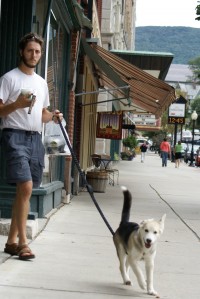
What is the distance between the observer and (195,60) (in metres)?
145

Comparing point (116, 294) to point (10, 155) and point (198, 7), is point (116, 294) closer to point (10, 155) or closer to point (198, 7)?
point (10, 155)

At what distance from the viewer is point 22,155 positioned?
611cm

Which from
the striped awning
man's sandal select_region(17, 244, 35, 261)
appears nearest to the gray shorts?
man's sandal select_region(17, 244, 35, 261)

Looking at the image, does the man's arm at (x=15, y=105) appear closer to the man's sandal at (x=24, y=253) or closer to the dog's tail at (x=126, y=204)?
the dog's tail at (x=126, y=204)

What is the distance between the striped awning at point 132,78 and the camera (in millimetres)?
12773

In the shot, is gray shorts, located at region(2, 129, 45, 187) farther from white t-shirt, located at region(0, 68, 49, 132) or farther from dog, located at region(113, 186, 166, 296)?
dog, located at region(113, 186, 166, 296)

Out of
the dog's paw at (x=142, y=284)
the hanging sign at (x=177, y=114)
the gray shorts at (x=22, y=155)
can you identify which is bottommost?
the dog's paw at (x=142, y=284)

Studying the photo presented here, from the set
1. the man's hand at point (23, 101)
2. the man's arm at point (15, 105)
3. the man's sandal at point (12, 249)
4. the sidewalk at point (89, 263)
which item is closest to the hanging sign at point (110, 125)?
the sidewalk at point (89, 263)

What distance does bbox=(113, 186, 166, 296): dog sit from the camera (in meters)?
5.28

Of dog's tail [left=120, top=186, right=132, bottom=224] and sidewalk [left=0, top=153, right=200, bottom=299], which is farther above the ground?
dog's tail [left=120, top=186, right=132, bottom=224]

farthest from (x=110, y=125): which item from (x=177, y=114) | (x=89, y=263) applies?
(x=177, y=114)

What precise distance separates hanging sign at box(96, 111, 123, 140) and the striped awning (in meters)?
2.38

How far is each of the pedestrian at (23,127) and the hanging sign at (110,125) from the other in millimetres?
13334

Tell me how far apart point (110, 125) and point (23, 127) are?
44.6 ft
